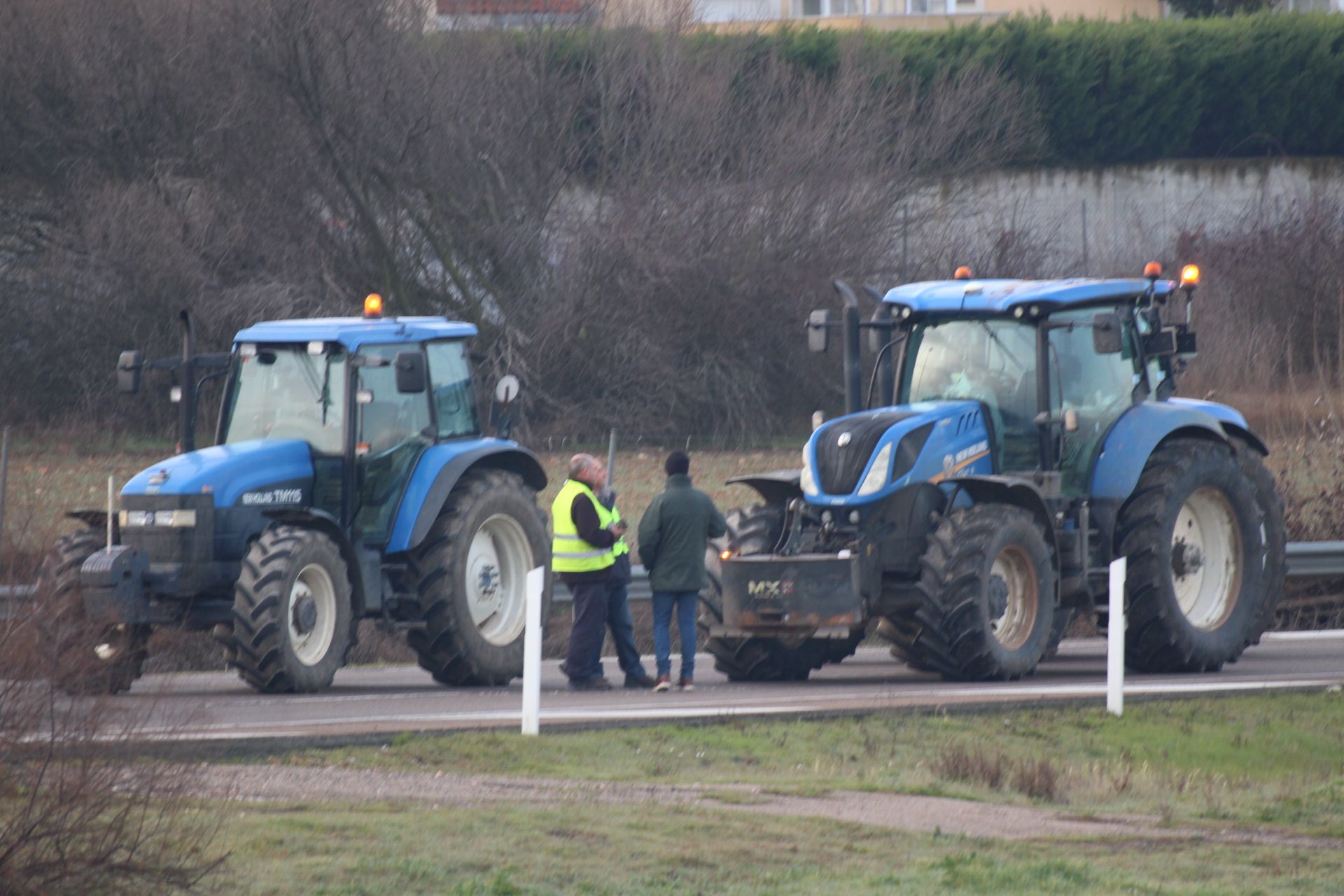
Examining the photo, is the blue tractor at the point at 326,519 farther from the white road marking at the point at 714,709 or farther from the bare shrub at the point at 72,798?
the bare shrub at the point at 72,798

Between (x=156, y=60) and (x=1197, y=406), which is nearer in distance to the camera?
(x=1197, y=406)

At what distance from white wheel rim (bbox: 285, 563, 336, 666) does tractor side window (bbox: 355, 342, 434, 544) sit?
736 millimetres

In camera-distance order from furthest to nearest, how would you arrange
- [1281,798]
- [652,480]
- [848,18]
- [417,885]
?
1. [848,18]
2. [652,480]
3. [1281,798]
4. [417,885]

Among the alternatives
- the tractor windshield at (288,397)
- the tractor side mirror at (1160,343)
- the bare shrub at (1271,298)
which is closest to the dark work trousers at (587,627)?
the tractor windshield at (288,397)

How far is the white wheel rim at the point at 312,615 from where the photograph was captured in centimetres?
1382

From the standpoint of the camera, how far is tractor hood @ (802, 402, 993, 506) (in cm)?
1466

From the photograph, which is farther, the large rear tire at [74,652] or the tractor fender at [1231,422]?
the tractor fender at [1231,422]

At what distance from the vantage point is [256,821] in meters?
8.59

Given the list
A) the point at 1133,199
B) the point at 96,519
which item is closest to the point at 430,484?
the point at 96,519

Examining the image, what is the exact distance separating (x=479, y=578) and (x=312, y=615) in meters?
1.77

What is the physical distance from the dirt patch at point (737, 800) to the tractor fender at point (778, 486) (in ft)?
17.1

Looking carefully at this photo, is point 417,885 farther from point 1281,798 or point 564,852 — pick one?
point 1281,798

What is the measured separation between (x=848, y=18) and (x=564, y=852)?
48.4m

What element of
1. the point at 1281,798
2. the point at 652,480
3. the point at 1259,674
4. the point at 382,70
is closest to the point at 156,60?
the point at 382,70
